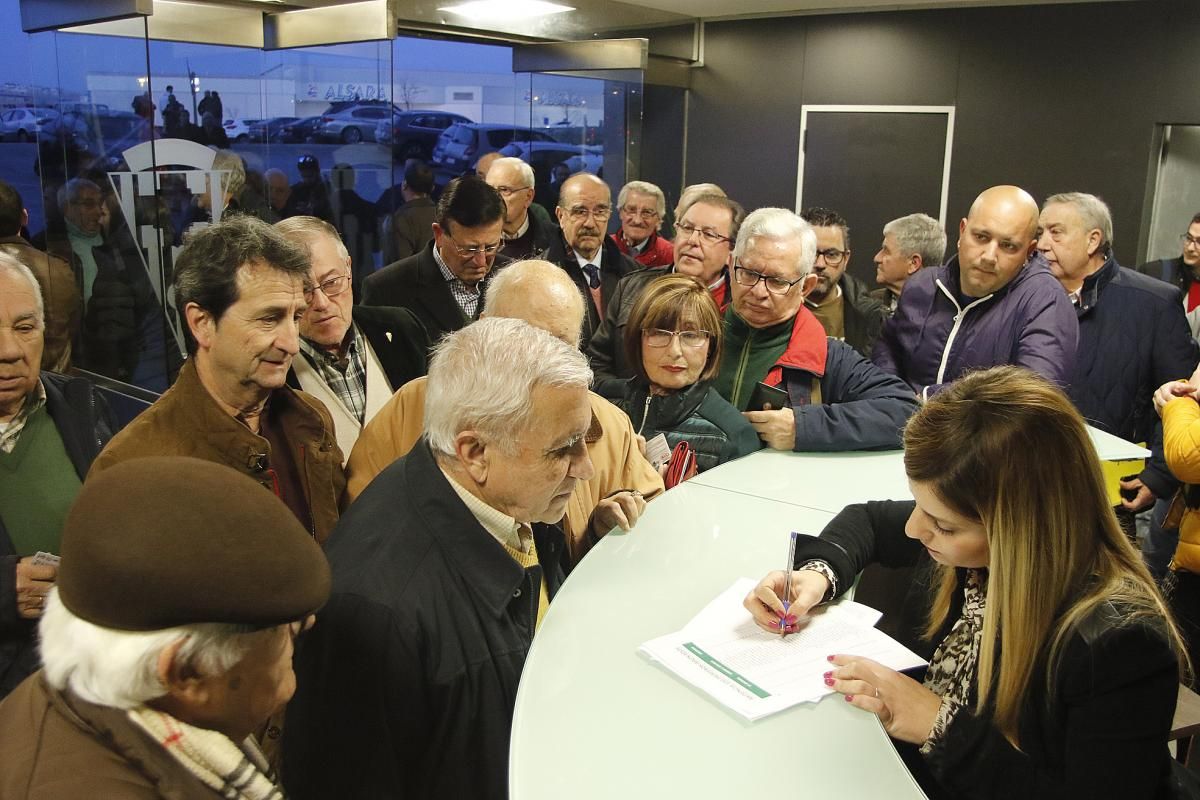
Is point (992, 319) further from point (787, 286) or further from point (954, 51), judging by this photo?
point (954, 51)

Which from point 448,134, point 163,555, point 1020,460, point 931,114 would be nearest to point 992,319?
point 1020,460

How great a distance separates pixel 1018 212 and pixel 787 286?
113 cm

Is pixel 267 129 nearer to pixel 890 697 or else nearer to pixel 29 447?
pixel 29 447

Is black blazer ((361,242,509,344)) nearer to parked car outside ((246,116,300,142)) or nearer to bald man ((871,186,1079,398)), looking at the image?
parked car outside ((246,116,300,142))

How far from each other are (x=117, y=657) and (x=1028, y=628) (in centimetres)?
143

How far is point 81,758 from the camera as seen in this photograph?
1149 millimetres

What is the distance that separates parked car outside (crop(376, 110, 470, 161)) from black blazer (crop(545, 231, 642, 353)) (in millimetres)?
2731

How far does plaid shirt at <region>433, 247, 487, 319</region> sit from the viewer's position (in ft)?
13.7

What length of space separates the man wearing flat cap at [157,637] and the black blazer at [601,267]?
367cm

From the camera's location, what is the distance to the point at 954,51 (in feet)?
25.2

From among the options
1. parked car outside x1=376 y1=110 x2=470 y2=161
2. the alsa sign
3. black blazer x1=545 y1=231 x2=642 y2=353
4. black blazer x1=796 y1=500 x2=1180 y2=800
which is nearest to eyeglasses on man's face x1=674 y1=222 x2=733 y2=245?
black blazer x1=545 y1=231 x2=642 y2=353

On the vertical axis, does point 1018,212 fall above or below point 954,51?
below

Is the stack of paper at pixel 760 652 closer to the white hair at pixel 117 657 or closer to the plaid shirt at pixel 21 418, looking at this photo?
the white hair at pixel 117 657

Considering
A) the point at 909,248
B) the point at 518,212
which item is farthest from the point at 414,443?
the point at 909,248
